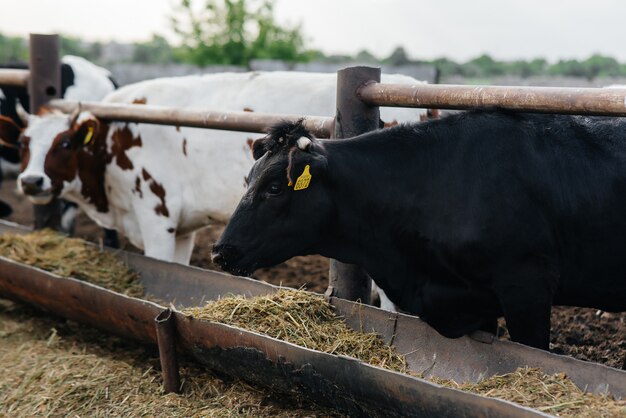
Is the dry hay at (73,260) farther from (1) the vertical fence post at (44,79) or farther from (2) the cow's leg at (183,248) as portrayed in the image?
(2) the cow's leg at (183,248)

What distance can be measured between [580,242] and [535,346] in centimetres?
50

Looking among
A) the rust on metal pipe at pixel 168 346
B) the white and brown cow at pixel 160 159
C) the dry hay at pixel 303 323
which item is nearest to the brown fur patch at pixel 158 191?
the white and brown cow at pixel 160 159

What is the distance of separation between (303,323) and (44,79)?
3564 mm

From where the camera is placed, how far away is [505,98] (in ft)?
11.6

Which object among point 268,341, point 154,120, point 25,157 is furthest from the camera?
point 25,157

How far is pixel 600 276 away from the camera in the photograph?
3.61 meters

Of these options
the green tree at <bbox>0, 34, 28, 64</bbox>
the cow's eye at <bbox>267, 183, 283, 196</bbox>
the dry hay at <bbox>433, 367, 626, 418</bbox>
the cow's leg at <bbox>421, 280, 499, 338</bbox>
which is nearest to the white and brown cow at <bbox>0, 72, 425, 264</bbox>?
the cow's eye at <bbox>267, 183, 283, 196</bbox>

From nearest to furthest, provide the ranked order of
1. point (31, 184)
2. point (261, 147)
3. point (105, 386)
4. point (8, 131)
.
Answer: point (261, 147)
point (105, 386)
point (31, 184)
point (8, 131)

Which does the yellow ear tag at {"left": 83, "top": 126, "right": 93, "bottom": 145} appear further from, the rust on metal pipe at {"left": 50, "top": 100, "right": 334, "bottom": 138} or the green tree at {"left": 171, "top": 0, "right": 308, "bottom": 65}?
the green tree at {"left": 171, "top": 0, "right": 308, "bottom": 65}

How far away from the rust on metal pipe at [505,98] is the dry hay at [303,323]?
1.06 meters

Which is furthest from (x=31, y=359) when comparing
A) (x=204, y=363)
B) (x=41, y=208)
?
(x=41, y=208)

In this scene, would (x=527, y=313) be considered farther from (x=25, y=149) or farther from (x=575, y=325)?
(x=25, y=149)

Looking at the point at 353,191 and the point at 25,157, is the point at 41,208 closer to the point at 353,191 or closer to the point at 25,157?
the point at 25,157

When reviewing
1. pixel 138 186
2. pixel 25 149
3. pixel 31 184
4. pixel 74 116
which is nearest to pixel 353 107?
pixel 138 186
